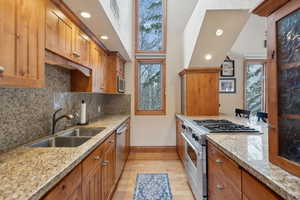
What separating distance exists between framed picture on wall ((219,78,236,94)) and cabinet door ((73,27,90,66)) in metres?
3.65

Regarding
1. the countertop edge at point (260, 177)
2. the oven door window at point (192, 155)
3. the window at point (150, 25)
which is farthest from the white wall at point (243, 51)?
the countertop edge at point (260, 177)

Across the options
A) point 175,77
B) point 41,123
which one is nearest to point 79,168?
point 41,123

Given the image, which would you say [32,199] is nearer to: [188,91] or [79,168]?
[79,168]

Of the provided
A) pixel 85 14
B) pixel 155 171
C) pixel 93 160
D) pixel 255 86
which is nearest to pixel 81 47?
pixel 85 14

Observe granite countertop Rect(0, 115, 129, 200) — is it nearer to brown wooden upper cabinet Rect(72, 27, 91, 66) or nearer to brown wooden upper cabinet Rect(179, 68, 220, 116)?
brown wooden upper cabinet Rect(72, 27, 91, 66)

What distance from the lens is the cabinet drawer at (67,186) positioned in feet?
3.02

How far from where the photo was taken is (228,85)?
4.77 metres

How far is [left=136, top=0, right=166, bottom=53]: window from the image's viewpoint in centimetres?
451

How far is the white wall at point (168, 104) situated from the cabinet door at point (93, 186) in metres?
2.68

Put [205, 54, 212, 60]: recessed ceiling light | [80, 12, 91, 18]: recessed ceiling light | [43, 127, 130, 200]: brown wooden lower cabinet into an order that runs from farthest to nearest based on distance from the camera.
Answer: [205, 54, 212, 60]: recessed ceiling light, [80, 12, 91, 18]: recessed ceiling light, [43, 127, 130, 200]: brown wooden lower cabinet

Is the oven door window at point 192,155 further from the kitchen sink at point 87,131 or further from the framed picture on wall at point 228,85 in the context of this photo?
the framed picture on wall at point 228,85

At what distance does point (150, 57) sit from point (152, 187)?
9.76ft

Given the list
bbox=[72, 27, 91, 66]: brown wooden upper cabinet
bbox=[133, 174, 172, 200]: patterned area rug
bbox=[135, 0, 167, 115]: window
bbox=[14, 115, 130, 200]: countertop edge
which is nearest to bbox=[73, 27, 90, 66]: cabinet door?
bbox=[72, 27, 91, 66]: brown wooden upper cabinet

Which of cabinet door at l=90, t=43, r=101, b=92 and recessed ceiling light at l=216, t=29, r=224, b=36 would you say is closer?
cabinet door at l=90, t=43, r=101, b=92
